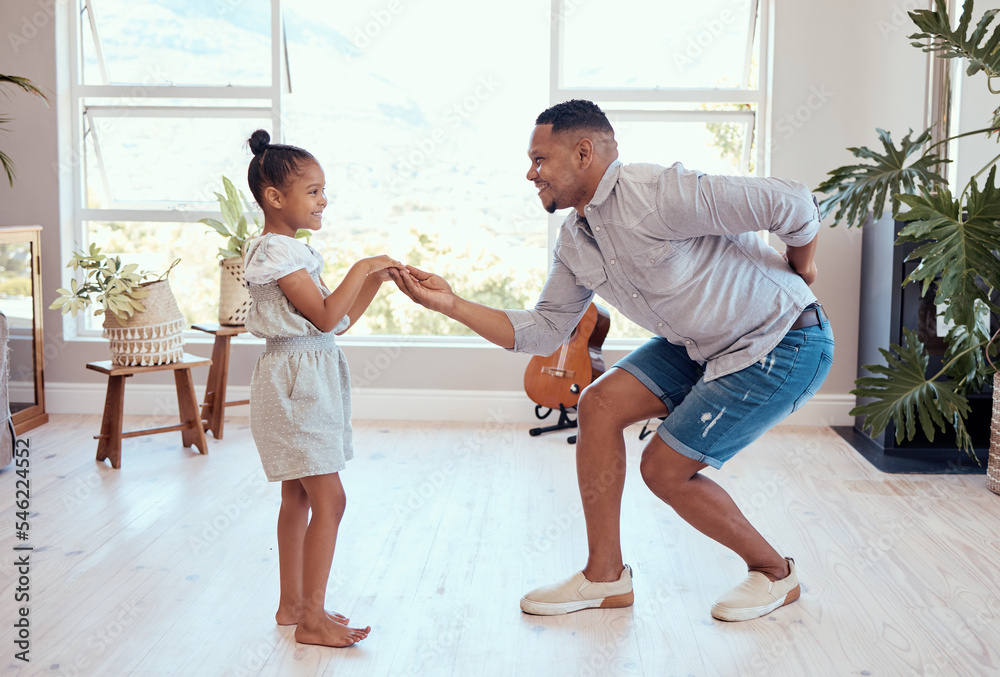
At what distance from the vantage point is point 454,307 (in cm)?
217

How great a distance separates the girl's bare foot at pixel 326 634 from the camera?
1.95m

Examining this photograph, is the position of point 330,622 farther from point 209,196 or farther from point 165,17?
point 165,17

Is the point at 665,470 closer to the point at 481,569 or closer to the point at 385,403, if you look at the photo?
the point at 481,569

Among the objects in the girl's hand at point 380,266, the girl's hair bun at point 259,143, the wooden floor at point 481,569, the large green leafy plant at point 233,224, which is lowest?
the wooden floor at point 481,569

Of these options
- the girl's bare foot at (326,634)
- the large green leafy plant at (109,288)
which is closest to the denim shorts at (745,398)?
the girl's bare foot at (326,634)

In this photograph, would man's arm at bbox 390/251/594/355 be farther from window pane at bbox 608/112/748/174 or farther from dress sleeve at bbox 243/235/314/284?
window pane at bbox 608/112/748/174

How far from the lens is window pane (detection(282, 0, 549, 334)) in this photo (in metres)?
4.15

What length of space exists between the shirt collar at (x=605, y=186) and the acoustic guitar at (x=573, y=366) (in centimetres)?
165

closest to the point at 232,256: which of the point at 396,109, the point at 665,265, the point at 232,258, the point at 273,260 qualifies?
the point at 232,258

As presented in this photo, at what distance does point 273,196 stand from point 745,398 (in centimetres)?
116

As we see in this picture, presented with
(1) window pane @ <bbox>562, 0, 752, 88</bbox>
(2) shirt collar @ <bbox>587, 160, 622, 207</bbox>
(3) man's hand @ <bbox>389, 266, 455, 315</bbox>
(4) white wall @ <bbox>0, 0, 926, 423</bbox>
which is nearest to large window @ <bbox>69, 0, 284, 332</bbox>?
(4) white wall @ <bbox>0, 0, 926, 423</bbox>

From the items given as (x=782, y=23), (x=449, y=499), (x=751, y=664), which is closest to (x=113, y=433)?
(x=449, y=499)

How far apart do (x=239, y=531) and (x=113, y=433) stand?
0.97 m

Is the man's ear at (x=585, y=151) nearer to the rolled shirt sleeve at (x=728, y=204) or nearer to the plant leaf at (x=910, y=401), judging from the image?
the rolled shirt sleeve at (x=728, y=204)
